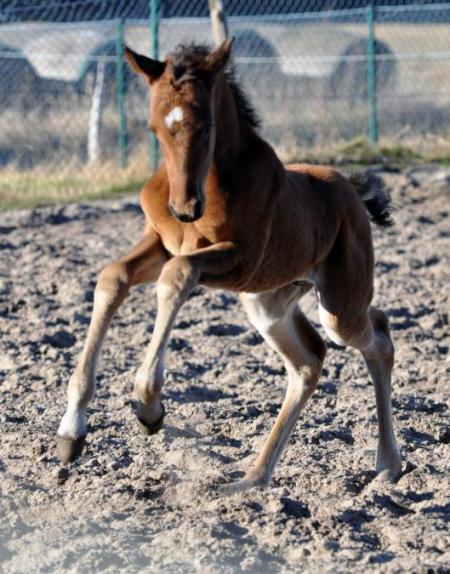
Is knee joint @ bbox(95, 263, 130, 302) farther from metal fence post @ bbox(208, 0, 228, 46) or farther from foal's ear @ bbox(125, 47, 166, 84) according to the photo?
metal fence post @ bbox(208, 0, 228, 46)

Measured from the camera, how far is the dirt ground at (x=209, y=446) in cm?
440

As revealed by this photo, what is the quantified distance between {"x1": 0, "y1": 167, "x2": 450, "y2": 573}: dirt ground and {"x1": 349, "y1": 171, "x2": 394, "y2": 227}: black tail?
106 cm

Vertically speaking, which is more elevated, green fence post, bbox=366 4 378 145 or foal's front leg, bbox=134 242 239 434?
foal's front leg, bbox=134 242 239 434

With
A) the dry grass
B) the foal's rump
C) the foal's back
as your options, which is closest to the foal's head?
the foal's back

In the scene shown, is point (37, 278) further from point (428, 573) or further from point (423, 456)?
point (428, 573)

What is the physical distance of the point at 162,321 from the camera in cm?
453

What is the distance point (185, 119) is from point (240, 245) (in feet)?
2.06

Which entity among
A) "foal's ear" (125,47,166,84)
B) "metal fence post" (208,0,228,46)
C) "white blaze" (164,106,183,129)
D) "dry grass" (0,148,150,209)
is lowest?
"dry grass" (0,148,150,209)

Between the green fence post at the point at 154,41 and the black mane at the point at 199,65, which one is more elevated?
the black mane at the point at 199,65

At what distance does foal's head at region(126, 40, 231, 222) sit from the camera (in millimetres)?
4445

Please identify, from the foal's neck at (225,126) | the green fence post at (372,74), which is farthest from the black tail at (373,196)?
the green fence post at (372,74)

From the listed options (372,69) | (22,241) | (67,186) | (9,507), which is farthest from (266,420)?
(372,69)

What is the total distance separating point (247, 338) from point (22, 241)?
3191 mm

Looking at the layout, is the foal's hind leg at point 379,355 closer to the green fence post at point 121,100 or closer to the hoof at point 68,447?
the hoof at point 68,447
